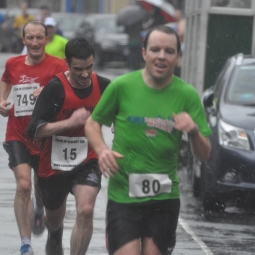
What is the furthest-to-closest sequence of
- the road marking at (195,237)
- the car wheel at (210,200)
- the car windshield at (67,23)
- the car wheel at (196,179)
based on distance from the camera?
the car windshield at (67,23)
the car wheel at (196,179)
the car wheel at (210,200)
the road marking at (195,237)

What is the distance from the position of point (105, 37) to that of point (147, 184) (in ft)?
97.7

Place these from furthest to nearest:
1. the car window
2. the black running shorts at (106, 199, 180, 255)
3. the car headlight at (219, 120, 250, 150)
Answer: the car window, the car headlight at (219, 120, 250, 150), the black running shorts at (106, 199, 180, 255)

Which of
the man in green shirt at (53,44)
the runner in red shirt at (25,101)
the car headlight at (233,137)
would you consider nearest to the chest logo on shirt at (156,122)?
the runner in red shirt at (25,101)

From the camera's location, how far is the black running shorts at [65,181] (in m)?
7.48

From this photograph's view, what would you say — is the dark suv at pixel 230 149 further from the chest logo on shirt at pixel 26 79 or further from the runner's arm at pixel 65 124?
the runner's arm at pixel 65 124

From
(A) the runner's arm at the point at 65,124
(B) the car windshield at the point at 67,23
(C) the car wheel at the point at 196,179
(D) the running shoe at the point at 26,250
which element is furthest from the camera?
(B) the car windshield at the point at 67,23

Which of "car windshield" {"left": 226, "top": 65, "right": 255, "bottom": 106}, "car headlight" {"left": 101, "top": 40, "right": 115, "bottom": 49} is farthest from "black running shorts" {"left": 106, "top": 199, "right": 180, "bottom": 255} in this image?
"car headlight" {"left": 101, "top": 40, "right": 115, "bottom": 49}

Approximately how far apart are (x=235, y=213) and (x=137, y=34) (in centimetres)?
2035

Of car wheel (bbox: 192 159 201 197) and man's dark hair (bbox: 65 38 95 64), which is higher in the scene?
man's dark hair (bbox: 65 38 95 64)

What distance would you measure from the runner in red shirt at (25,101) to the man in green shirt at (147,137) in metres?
2.64

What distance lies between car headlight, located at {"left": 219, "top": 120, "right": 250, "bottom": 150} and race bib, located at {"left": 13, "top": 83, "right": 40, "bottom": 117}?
2.54 m

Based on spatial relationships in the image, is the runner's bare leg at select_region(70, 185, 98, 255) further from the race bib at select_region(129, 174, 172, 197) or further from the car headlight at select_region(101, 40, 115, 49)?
the car headlight at select_region(101, 40, 115, 49)

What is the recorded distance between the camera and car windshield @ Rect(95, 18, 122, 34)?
36094 mm

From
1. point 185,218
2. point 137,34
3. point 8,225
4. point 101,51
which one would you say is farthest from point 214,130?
point 101,51
